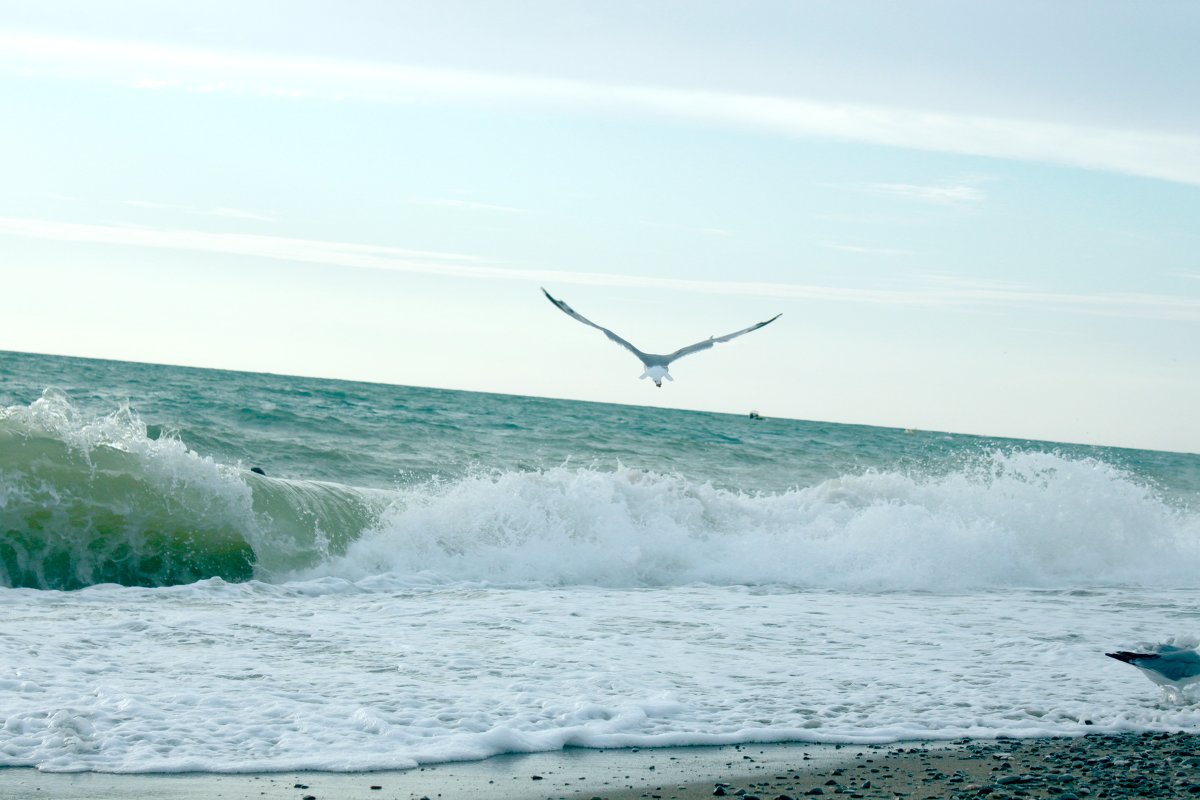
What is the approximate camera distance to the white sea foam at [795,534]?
13.5 m

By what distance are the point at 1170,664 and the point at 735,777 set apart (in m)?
3.47

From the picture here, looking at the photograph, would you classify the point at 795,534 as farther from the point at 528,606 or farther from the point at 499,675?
the point at 499,675

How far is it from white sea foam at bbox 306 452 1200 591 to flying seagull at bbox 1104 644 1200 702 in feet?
19.4

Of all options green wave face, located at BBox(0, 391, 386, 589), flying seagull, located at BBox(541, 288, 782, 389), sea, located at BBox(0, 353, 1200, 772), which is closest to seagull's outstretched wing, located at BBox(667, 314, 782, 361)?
flying seagull, located at BBox(541, 288, 782, 389)

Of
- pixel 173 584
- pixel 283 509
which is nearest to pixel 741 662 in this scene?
pixel 173 584

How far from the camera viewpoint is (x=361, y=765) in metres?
A: 5.82

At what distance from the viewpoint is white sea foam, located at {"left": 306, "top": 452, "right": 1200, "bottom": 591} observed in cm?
1354

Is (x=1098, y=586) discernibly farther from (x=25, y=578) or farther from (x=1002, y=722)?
(x=25, y=578)

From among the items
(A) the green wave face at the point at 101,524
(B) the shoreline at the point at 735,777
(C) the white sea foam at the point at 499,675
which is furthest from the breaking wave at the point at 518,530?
(B) the shoreline at the point at 735,777

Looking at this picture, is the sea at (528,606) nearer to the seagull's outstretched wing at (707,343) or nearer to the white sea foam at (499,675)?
the white sea foam at (499,675)

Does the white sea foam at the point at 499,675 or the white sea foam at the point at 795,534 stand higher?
the white sea foam at the point at 795,534

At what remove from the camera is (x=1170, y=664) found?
24.8ft

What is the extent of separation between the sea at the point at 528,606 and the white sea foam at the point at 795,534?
0.05 m

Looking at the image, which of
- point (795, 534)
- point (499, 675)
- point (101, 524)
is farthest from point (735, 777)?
point (795, 534)
